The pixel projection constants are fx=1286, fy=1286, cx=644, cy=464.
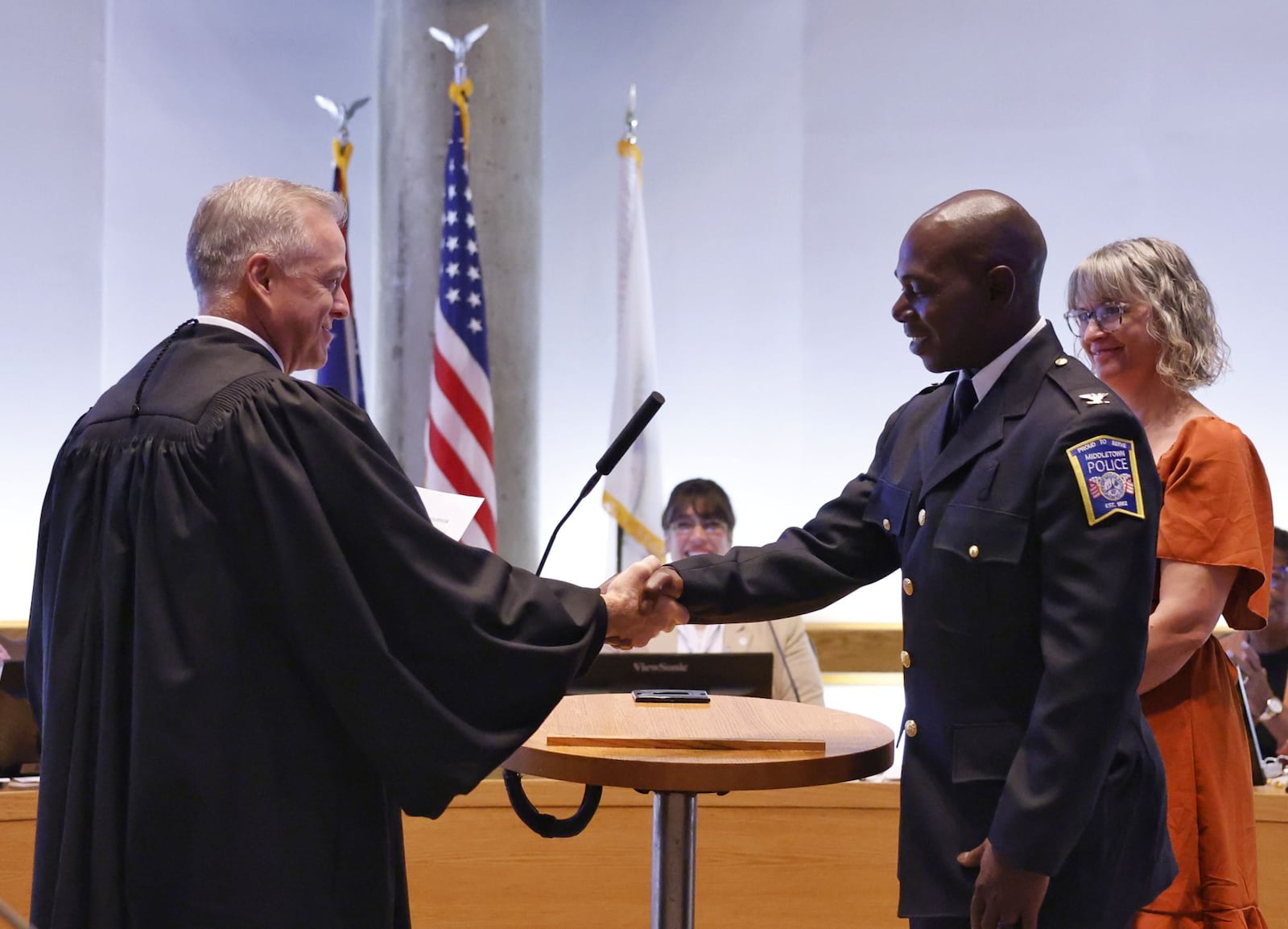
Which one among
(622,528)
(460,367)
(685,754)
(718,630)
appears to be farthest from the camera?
(622,528)

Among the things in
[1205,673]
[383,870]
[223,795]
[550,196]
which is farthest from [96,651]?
[550,196]

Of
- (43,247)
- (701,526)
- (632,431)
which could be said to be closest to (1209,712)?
(632,431)

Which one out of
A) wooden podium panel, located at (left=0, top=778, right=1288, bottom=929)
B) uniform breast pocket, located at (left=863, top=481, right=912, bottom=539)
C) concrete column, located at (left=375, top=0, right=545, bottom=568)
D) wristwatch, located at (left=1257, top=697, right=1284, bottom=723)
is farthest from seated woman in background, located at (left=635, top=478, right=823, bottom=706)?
uniform breast pocket, located at (left=863, top=481, right=912, bottom=539)

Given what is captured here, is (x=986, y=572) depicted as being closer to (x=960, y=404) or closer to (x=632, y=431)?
(x=960, y=404)

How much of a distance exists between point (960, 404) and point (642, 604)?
62 centimetres

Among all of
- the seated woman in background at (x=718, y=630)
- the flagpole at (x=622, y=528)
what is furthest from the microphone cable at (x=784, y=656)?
the flagpole at (x=622, y=528)

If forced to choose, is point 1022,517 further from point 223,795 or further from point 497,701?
point 223,795

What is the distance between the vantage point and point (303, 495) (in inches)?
65.8

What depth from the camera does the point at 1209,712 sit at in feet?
7.13

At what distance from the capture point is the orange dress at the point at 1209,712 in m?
2.12

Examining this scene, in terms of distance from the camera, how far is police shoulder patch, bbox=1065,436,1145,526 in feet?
5.19

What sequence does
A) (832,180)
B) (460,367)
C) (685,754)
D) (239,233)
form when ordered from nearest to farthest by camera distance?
(685,754), (239,233), (460,367), (832,180)

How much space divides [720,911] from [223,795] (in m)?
1.76

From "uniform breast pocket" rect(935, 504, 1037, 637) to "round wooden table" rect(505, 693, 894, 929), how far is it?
0.84 ft
